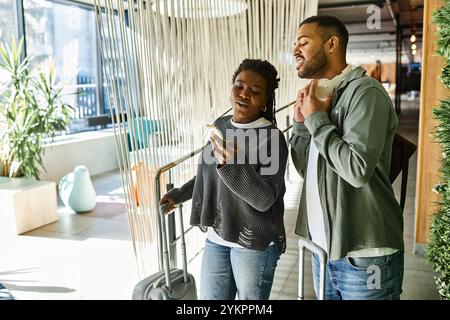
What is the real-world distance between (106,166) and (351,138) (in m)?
5.82

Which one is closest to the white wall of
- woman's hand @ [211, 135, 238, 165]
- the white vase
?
the white vase

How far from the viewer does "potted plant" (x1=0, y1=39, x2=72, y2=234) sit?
3.85m

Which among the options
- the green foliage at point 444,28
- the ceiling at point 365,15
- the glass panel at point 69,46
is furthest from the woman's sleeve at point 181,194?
the ceiling at point 365,15

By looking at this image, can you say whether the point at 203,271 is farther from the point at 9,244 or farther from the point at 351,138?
the point at 9,244

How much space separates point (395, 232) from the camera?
3.32ft

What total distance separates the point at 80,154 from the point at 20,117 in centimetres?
163

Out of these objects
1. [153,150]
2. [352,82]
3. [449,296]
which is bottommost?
[449,296]

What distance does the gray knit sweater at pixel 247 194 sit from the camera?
3.64 feet

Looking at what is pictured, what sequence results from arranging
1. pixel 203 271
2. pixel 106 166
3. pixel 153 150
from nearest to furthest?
pixel 203 271 → pixel 153 150 → pixel 106 166

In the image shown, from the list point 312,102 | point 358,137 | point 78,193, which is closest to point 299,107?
point 312,102

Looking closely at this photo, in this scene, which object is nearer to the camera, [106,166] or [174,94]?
[174,94]

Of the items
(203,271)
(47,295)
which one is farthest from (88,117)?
(203,271)

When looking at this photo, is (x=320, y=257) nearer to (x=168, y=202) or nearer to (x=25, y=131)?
(x=168, y=202)

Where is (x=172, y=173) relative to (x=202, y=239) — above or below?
above
